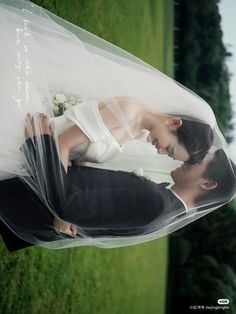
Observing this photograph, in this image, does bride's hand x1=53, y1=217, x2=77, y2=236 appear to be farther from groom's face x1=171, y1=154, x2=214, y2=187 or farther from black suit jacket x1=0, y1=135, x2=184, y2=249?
groom's face x1=171, y1=154, x2=214, y2=187

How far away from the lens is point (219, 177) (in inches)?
50.0

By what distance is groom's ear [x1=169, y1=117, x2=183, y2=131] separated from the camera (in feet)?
4.05

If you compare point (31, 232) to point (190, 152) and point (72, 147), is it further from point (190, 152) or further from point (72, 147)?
point (190, 152)

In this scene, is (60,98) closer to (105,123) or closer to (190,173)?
(105,123)

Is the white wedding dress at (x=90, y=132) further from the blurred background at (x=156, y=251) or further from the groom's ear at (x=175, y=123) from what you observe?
the blurred background at (x=156, y=251)

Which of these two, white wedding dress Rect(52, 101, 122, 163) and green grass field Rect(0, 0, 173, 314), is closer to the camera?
white wedding dress Rect(52, 101, 122, 163)

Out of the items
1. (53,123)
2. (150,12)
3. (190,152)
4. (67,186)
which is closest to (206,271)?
(190,152)

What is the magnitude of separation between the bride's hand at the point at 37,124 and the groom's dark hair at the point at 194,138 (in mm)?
333

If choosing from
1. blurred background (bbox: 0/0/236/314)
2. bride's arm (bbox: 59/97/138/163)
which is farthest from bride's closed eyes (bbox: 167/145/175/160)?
blurred background (bbox: 0/0/236/314)

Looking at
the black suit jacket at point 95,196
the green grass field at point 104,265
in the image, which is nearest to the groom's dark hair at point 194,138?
the black suit jacket at point 95,196

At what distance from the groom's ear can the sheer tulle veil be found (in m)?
0.02

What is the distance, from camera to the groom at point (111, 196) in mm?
1226

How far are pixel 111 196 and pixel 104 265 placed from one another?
1.54 feet

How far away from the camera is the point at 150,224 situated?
50.5 inches
